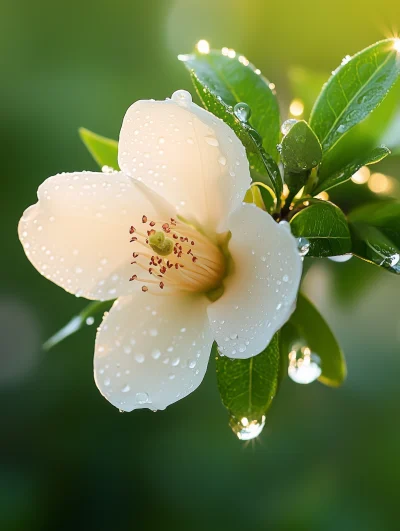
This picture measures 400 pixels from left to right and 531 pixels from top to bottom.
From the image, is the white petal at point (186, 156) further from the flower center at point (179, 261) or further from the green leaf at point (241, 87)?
the green leaf at point (241, 87)

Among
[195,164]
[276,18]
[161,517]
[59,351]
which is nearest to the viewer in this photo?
[195,164]

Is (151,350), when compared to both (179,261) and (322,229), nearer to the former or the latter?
(179,261)

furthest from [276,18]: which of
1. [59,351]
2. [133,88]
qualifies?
[59,351]

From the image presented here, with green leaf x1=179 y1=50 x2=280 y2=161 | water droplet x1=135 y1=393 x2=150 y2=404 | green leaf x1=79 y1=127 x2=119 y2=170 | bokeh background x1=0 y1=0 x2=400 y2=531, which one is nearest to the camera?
water droplet x1=135 y1=393 x2=150 y2=404

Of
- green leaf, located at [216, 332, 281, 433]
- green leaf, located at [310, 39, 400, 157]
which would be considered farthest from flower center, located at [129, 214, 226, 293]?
green leaf, located at [310, 39, 400, 157]

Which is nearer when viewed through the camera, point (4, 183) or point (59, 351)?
point (59, 351)

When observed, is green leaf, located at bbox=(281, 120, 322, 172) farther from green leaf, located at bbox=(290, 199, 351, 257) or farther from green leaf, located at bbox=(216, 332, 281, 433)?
green leaf, located at bbox=(216, 332, 281, 433)

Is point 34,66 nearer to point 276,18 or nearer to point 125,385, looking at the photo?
point 276,18
